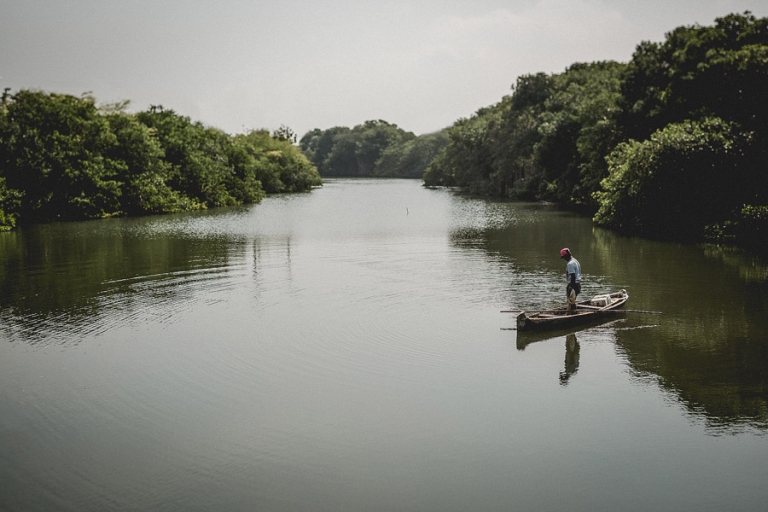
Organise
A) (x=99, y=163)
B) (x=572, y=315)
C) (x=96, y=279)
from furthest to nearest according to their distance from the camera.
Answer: (x=99, y=163) → (x=96, y=279) → (x=572, y=315)

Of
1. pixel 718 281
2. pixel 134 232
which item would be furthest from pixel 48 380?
pixel 134 232

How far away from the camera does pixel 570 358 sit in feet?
46.9

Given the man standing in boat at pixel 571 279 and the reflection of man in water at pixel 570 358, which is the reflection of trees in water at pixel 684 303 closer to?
the reflection of man in water at pixel 570 358

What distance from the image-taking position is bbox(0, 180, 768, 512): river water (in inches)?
348

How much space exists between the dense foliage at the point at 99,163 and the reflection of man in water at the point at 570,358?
36.6 metres

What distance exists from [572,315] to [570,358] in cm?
196

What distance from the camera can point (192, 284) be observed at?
22.5 metres

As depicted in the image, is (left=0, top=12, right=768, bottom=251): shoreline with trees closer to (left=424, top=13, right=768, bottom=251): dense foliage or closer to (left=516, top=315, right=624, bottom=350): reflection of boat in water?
(left=424, top=13, right=768, bottom=251): dense foliage

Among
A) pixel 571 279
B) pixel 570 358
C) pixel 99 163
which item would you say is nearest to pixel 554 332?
pixel 571 279

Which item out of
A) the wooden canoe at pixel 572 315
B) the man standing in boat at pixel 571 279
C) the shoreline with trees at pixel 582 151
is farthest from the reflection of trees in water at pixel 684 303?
the shoreline with trees at pixel 582 151

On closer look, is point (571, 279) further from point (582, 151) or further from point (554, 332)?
point (582, 151)

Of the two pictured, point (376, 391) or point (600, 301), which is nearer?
point (376, 391)

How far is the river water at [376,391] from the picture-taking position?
348 inches

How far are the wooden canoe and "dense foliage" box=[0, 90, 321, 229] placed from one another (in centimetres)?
3588
